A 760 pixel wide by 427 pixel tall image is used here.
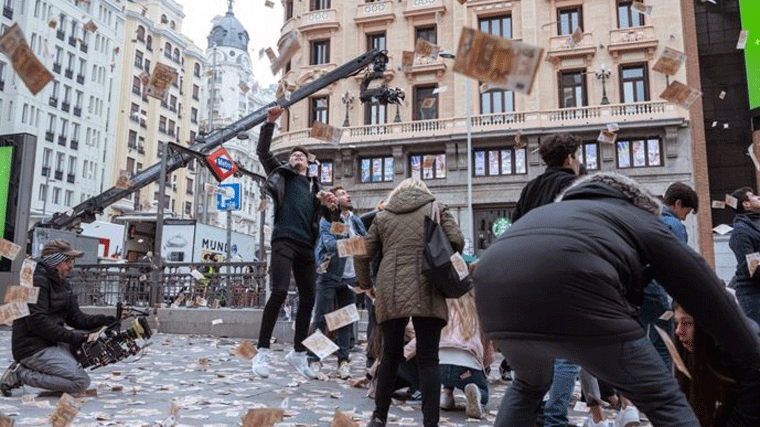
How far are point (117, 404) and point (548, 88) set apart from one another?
27612 mm

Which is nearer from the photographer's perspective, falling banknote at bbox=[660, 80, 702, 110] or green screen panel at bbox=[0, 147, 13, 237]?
falling banknote at bbox=[660, 80, 702, 110]

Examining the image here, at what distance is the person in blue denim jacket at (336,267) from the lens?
22.4ft

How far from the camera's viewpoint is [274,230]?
18.7ft

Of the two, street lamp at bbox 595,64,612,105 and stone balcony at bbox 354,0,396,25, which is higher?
stone balcony at bbox 354,0,396,25

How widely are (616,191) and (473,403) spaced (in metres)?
2.83

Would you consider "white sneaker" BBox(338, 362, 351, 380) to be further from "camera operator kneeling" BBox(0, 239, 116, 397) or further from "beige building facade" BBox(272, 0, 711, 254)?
"beige building facade" BBox(272, 0, 711, 254)

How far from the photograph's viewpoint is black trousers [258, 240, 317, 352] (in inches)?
217

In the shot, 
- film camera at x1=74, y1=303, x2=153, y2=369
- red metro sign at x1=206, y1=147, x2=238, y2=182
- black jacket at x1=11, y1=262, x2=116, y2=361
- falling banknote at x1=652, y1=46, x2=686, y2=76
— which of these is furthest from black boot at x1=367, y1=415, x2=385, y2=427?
red metro sign at x1=206, y1=147, x2=238, y2=182

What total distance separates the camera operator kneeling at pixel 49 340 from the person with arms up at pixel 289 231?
1631 millimetres

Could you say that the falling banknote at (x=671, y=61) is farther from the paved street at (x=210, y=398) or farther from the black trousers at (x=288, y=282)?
the black trousers at (x=288, y=282)

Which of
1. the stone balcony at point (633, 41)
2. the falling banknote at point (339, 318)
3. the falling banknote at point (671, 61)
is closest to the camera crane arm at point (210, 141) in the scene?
the falling banknote at point (671, 61)

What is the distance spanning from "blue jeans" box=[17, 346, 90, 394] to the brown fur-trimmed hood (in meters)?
4.66

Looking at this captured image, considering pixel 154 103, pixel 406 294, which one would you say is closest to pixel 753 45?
pixel 406 294

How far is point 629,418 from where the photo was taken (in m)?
4.16
